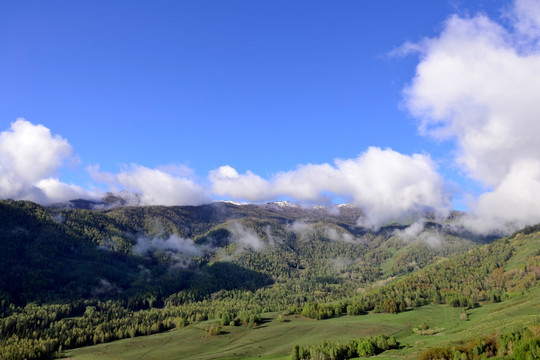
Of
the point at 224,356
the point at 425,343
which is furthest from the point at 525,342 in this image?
the point at 224,356

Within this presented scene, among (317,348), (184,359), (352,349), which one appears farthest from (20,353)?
(352,349)

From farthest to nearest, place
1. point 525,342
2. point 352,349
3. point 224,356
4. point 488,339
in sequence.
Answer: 1. point 224,356
2. point 352,349
3. point 488,339
4. point 525,342

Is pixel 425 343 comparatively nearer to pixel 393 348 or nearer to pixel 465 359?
pixel 393 348

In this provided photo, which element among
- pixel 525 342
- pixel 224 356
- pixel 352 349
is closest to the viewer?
pixel 525 342

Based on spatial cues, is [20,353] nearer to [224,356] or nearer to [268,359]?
[224,356]

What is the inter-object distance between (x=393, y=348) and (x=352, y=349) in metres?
25.3

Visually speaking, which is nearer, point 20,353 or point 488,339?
point 488,339

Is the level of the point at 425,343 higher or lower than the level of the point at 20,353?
lower

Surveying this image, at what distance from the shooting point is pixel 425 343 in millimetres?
183375

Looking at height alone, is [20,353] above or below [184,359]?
above

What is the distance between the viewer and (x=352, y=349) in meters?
179

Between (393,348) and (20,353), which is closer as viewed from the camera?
(393,348)

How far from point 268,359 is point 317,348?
28837 mm

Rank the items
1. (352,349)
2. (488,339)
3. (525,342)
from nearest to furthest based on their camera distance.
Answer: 1. (525,342)
2. (488,339)
3. (352,349)
